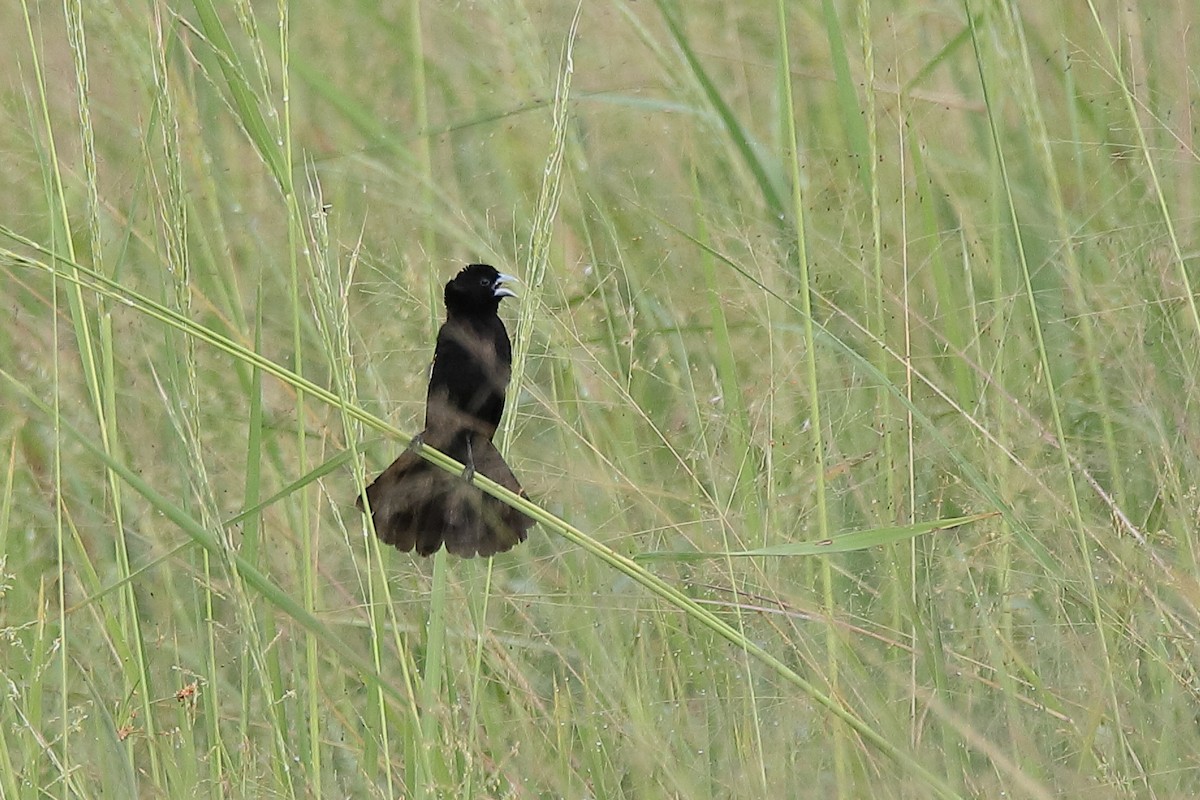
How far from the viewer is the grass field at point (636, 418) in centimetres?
160

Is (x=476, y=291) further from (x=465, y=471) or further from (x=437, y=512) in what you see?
(x=465, y=471)

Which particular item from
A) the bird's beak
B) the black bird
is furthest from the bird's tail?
the bird's beak

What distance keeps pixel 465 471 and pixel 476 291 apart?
1.05 m

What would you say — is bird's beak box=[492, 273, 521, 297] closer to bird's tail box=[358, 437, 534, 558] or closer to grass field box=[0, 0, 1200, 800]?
grass field box=[0, 0, 1200, 800]

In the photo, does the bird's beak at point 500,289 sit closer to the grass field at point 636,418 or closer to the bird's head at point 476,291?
the bird's head at point 476,291

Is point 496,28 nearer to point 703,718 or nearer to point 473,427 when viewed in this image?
point 473,427

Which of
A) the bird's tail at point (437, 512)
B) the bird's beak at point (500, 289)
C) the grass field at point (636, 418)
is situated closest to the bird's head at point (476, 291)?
the bird's beak at point (500, 289)

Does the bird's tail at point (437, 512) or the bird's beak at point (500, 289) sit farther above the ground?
the bird's beak at point (500, 289)

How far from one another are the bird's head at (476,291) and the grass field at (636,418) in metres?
0.11

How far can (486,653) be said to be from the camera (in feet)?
6.51

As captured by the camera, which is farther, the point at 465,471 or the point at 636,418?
the point at 636,418

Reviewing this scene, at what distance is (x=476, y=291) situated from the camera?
280cm

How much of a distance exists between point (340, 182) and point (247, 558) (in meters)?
1.44

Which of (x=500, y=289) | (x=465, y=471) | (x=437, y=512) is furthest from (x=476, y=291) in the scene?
(x=465, y=471)
